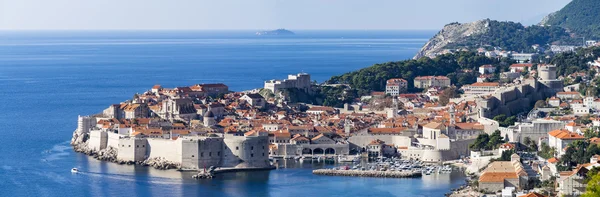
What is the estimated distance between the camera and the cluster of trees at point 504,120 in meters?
40.0

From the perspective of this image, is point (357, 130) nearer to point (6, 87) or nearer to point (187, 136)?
point (187, 136)

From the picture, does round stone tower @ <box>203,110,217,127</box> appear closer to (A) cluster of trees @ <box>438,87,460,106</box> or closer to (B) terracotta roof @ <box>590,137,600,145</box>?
(A) cluster of trees @ <box>438,87,460,106</box>

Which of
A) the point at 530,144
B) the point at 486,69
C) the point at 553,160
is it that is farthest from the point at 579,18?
the point at 553,160

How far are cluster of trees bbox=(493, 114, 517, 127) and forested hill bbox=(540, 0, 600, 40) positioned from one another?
53676 millimetres

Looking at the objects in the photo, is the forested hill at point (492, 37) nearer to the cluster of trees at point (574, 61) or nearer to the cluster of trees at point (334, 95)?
the cluster of trees at point (574, 61)

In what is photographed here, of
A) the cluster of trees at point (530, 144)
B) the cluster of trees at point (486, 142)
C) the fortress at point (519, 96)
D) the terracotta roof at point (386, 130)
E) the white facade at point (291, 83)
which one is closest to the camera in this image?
the cluster of trees at point (486, 142)

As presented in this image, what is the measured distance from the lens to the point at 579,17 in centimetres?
10538

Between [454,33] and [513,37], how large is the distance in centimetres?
558

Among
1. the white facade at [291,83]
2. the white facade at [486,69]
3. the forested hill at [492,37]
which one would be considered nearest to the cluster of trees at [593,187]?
the white facade at [291,83]

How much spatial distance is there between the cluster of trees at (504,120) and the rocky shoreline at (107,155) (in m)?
11.3

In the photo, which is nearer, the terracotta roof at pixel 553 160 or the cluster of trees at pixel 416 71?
the terracotta roof at pixel 553 160

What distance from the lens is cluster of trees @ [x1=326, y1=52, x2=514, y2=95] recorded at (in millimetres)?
54781

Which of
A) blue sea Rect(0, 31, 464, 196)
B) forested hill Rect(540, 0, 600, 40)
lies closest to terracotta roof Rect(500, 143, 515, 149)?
blue sea Rect(0, 31, 464, 196)

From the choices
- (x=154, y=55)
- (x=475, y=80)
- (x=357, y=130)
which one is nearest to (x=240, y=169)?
(x=357, y=130)
